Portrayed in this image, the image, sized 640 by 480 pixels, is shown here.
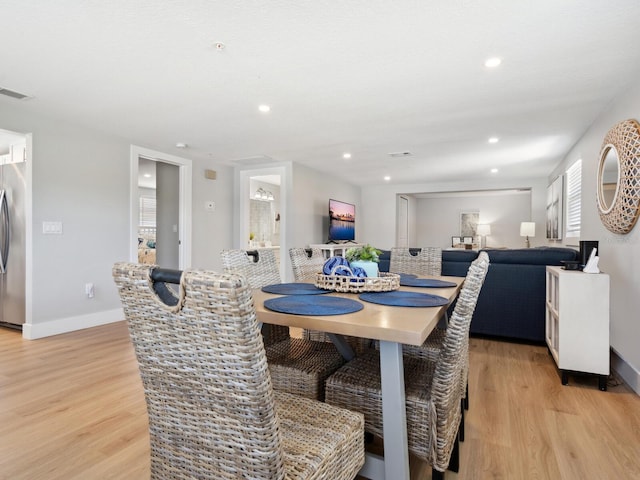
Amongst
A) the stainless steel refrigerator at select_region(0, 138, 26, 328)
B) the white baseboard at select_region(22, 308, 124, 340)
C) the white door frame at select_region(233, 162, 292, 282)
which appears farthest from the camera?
the white door frame at select_region(233, 162, 292, 282)

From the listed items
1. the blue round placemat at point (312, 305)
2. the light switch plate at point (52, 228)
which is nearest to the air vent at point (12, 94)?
the light switch plate at point (52, 228)

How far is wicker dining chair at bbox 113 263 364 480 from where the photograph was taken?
721 mm

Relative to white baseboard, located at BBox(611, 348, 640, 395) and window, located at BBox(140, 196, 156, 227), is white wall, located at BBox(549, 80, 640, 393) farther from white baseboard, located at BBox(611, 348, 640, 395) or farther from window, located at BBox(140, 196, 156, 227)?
window, located at BBox(140, 196, 156, 227)

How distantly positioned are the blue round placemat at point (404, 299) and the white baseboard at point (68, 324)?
352 centimetres

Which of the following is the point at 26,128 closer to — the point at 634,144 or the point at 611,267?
the point at 634,144

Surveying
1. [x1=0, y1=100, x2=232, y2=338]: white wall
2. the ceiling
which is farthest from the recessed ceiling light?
[x1=0, y1=100, x2=232, y2=338]: white wall

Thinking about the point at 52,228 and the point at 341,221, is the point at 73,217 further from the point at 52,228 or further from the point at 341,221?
the point at 341,221

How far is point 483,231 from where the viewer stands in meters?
8.96

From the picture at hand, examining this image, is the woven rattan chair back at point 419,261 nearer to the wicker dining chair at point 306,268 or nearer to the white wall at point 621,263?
the wicker dining chair at point 306,268

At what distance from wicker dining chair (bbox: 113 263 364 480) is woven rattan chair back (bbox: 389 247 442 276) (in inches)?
79.0

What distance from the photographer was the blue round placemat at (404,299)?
1.43 meters

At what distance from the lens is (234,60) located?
2404mm

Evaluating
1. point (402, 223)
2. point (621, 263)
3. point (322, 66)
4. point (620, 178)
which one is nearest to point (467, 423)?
point (621, 263)

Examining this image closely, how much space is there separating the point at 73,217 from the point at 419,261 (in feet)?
11.7
